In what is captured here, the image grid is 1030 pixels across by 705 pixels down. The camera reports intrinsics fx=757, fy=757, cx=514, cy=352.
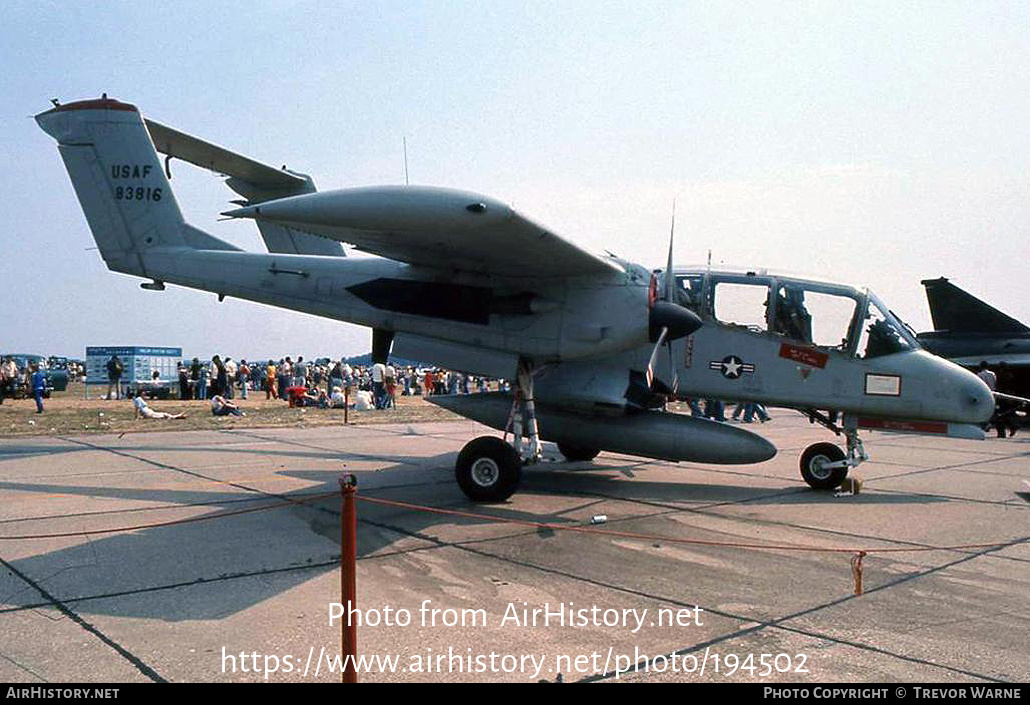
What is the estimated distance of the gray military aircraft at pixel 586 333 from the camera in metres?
8.60

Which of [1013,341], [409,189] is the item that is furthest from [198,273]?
[1013,341]

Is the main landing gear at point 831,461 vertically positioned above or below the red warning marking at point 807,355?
below

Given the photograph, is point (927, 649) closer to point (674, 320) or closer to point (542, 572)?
point (542, 572)

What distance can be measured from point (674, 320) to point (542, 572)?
366 centimetres

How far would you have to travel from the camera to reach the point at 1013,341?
22625 millimetres

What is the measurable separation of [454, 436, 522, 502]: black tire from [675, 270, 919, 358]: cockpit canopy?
3281 millimetres

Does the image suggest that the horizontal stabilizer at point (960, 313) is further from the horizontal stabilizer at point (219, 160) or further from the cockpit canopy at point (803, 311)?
the horizontal stabilizer at point (219, 160)

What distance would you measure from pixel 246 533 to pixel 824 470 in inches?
285

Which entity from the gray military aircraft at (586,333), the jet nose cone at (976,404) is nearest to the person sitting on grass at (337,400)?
the gray military aircraft at (586,333)

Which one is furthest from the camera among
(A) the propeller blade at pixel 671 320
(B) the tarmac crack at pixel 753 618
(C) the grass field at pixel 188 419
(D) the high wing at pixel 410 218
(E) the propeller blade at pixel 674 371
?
(C) the grass field at pixel 188 419

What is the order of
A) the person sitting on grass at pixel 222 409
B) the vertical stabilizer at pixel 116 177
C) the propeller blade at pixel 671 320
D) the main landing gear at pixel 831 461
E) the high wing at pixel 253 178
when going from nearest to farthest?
1. the propeller blade at pixel 671 320
2. the main landing gear at pixel 831 461
3. the vertical stabilizer at pixel 116 177
4. the high wing at pixel 253 178
5. the person sitting on grass at pixel 222 409

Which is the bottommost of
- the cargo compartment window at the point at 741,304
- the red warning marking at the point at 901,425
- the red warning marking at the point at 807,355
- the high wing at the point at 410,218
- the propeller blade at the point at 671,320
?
the red warning marking at the point at 901,425

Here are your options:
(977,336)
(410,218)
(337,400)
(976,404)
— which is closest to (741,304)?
(976,404)

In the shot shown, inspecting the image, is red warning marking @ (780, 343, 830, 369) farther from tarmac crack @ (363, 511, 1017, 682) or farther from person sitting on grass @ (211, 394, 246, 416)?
person sitting on grass @ (211, 394, 246, 416)
